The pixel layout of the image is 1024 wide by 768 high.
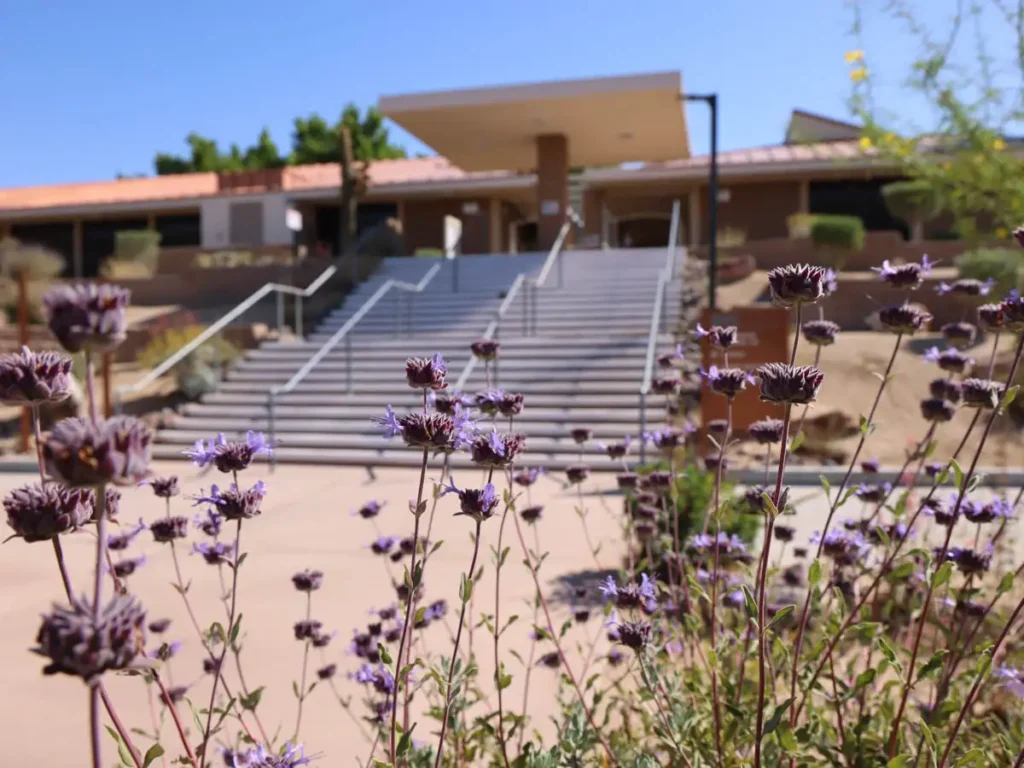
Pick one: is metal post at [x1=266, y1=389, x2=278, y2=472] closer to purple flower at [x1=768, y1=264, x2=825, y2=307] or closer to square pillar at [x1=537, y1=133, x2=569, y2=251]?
purple flower at [x1=768, y1=264, x2=825, y2=307]

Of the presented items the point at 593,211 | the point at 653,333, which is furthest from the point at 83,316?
the point at 593,211

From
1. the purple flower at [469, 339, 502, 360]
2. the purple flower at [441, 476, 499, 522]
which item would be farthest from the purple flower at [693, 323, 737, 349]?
the purple flower at [441, 476, 499, 522]

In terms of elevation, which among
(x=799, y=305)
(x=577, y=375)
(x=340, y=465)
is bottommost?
Answer: (x=340, y=465)

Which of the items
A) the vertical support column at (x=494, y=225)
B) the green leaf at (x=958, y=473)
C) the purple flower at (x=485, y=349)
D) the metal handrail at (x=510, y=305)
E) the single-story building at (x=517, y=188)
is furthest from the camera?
the vertical support column at (x=494, y=225)

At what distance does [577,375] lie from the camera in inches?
445

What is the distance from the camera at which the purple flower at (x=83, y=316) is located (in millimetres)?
893

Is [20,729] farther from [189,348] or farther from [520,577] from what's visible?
[189,348]

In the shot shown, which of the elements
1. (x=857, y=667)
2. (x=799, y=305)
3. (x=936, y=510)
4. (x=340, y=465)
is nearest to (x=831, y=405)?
(x=340, y=465)

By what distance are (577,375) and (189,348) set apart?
18.3 feet

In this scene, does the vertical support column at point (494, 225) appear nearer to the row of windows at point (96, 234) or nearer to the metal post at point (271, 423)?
the row of windows at point (96, 234)

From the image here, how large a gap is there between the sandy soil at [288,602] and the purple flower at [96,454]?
67.6 inches

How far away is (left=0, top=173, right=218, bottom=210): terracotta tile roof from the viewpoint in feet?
87.8

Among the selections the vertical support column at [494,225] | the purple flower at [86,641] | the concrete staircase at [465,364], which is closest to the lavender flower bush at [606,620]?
the purple flower at [86,641]

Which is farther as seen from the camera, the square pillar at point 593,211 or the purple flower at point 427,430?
the square pillar at point 593,211
